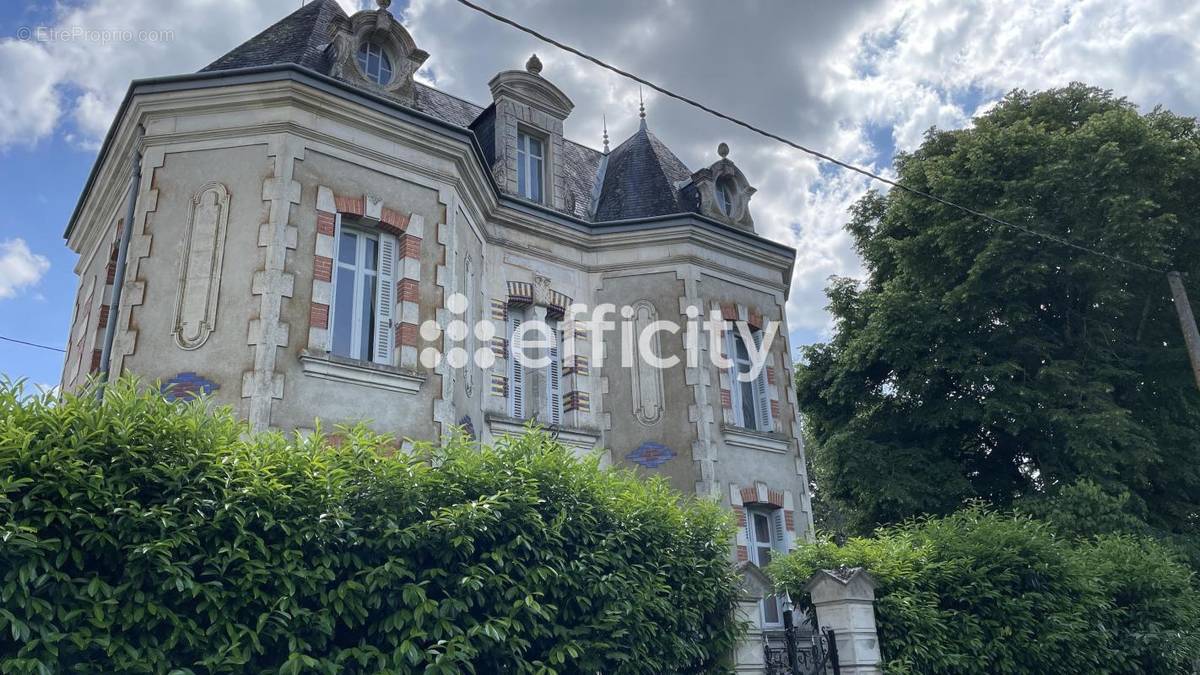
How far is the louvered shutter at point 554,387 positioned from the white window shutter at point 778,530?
3.98 m

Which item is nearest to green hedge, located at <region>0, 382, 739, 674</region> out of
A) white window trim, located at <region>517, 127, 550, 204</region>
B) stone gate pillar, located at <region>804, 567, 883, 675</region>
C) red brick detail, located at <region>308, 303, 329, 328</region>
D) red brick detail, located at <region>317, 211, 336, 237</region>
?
stone gate pillar, located at <region>804, 567, 883, 675</region>

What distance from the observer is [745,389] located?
49.0 feet

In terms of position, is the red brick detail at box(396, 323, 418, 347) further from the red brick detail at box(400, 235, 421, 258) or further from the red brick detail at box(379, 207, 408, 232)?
the red brick detail at box(379, 207, 408, 232)

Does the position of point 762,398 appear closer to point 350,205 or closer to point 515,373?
point 515,373

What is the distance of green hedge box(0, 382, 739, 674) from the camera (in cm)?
476

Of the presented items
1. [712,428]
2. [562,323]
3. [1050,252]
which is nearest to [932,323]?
[1050,252]

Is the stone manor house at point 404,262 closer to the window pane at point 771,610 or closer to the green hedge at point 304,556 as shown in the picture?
the window pane at point 771,610

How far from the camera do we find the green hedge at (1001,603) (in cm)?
873

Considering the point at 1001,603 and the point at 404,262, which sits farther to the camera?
the point at 404,262

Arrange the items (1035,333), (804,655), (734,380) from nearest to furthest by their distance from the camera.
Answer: (804,655) < (734,380) < (1035,333)

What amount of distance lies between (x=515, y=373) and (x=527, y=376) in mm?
252

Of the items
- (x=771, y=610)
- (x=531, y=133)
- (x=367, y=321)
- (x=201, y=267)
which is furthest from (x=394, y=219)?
(x=771, y=610)

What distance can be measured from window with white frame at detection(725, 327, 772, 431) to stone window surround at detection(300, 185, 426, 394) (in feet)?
20.2

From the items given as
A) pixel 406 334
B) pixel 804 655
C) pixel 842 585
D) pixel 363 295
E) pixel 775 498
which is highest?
pixel 363 295
